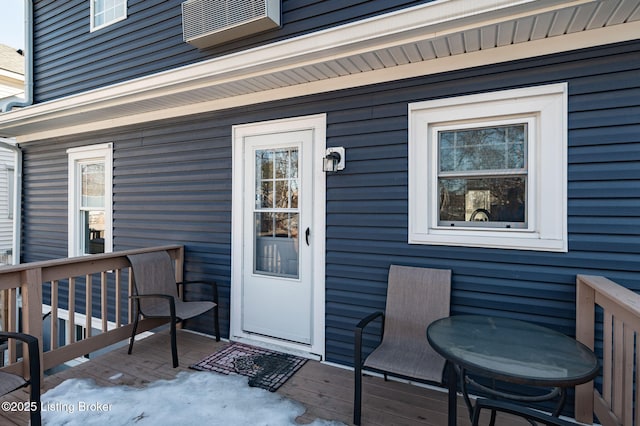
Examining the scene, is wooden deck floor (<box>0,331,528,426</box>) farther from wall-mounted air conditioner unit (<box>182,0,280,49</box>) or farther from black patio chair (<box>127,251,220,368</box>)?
wall-mounted air conditioner unit (<box>182,0,280,49</box>)

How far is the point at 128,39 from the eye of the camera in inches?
167

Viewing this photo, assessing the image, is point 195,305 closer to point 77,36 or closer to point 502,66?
point 502,66

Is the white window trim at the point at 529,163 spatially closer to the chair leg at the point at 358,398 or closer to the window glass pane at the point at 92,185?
the chair leg at the point at 358,398

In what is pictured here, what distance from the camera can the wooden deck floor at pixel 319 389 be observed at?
2275 mm

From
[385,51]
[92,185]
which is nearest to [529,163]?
[385,51]

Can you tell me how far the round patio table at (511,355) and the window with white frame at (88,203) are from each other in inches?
180

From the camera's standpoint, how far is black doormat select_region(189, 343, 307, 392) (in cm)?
276

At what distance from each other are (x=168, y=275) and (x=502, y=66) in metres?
3.54

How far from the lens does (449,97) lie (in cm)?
264

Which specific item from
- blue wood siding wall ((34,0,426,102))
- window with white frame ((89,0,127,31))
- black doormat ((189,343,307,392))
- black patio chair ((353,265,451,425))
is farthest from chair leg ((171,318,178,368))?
window with white frame ((89,0,127,31))

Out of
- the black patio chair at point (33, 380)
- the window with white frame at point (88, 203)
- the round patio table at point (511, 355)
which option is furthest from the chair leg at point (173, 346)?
the window with white frame at point (88, 203)

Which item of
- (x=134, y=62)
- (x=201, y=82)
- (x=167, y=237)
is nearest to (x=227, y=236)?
(x=167, y=237)

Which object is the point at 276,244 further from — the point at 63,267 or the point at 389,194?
the point at 63,267

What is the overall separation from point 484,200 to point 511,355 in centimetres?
123
